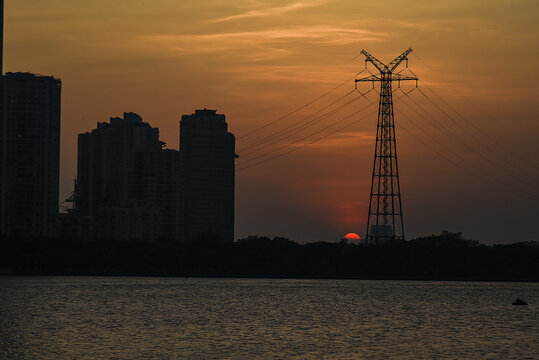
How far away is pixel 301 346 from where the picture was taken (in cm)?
8588

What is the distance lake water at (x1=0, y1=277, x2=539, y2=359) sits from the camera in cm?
8094

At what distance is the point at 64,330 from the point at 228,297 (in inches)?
3116

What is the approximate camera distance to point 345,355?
7919cm

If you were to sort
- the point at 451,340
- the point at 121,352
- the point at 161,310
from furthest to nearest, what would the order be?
the point at 161,310, the point at 451,340, the point at 121,352

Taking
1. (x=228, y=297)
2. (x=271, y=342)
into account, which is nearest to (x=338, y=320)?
(x=271, y=342)

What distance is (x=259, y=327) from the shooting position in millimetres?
105312

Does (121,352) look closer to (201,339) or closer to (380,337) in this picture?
(201,339)

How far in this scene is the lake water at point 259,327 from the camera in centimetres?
8094

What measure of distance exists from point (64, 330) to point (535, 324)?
201 ft

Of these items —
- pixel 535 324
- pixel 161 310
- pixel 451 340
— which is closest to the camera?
pixel 451 340

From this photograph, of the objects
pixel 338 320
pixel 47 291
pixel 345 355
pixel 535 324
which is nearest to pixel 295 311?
pixel 338 320

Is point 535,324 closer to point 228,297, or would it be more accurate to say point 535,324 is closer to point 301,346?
point 301,346

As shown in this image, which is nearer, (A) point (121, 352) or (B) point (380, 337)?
(A) point (121, 352)

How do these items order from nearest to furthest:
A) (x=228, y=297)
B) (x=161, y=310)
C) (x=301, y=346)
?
1. (x=301, y=346)
2. (x=161, y=310)
3. (x=228, y=297)
